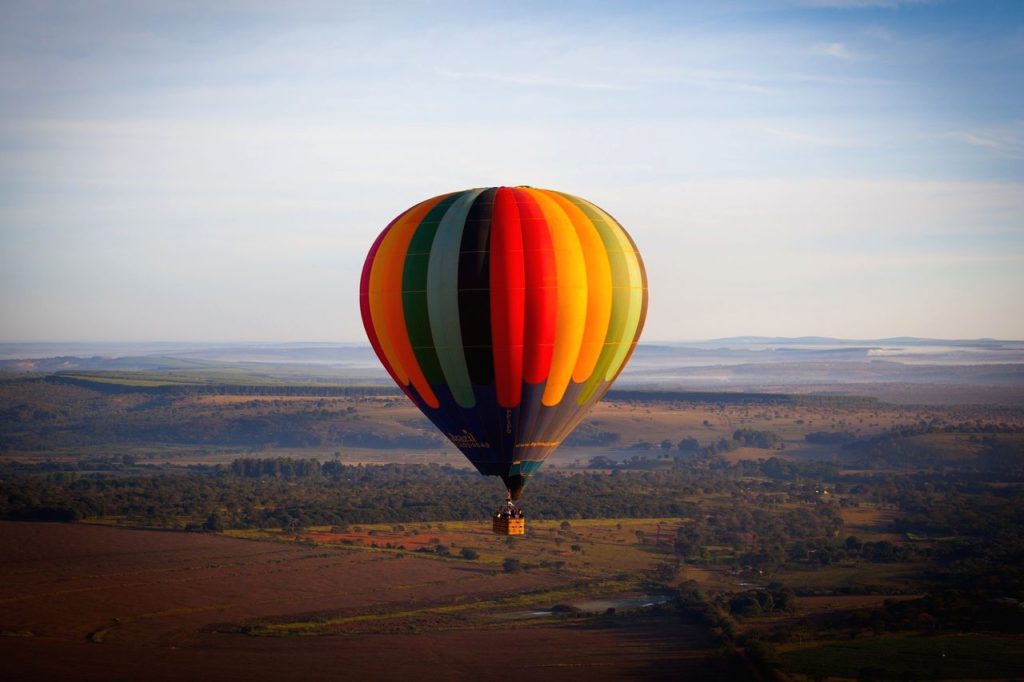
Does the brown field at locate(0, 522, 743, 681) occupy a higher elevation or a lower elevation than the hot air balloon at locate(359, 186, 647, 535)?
lower

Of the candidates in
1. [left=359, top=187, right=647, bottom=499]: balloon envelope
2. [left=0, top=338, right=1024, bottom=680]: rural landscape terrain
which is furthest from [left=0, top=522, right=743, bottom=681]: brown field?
[left=359, top=187, right=647, bottom=499]: balloon envelope

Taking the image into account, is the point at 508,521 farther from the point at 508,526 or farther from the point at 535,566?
the point at 535,566

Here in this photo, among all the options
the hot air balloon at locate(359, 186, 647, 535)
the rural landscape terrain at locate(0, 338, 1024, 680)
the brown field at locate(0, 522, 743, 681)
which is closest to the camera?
the hot air balloon at locate(359, 186, 647, 535)

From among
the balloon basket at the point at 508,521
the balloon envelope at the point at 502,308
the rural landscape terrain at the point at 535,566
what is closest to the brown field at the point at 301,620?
the rural landscape terrain at the point at 535,566

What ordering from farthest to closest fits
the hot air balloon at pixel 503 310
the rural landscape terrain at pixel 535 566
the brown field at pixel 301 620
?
the rural landscape terrain at pixel 535 566
the brown field at pixel 301 620
the hot air balloon at pixel 503 310

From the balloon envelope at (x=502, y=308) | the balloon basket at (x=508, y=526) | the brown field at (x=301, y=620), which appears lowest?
the brown field at (x=301, y=620)

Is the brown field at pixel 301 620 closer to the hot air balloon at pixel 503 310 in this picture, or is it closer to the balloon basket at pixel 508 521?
the hot air balloon at pixel 503 310

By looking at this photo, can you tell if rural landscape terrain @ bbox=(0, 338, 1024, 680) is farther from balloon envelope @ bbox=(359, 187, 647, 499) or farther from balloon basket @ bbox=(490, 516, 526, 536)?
balloon basket @ bbox=(490, 516, 526, 536)
